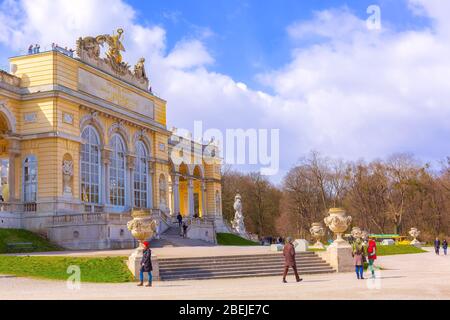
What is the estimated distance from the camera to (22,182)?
142 feet

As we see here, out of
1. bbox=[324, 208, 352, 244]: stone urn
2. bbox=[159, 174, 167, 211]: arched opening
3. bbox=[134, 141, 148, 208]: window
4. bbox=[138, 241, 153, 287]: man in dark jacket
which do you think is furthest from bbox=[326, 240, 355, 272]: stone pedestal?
bbox=[159, 174, 167, 211]: arched opening

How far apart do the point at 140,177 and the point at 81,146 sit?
9.40 metres

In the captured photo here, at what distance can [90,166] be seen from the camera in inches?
1849

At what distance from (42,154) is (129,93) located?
12.1m

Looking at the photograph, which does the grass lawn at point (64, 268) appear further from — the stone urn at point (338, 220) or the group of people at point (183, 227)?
the group of people at point (183, 227)

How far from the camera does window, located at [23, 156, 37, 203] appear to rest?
43.1 meters

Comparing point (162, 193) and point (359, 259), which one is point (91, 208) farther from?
point (359, 259)

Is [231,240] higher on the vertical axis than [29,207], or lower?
lower

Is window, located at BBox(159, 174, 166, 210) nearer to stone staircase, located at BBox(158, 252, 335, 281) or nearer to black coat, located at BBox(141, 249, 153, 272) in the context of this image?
stone staircase, located at BBox(158, 252, 335, 281)

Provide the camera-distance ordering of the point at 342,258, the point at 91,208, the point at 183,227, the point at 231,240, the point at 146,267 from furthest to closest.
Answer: the point at 231,240 < the point at 183,227 < the point at 91,208 < the point at 342,258 < the point at 146,267

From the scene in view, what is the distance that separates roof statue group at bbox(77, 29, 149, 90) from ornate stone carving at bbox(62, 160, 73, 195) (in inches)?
330

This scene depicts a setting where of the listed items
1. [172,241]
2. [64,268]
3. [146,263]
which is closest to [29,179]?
[172,241]

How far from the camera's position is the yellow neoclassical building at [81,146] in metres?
41.7

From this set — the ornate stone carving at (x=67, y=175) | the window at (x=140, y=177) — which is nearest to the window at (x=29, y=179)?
the ornate stone carving at (x=67, y=175)
